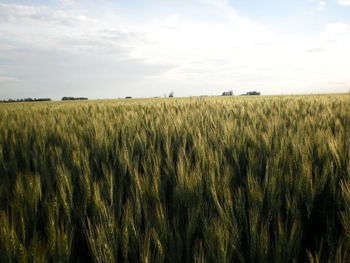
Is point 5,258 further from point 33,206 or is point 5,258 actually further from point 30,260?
point 33,206

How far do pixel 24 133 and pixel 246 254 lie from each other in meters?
2.42

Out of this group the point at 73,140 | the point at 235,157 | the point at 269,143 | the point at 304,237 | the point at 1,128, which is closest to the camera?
the point at 304,237

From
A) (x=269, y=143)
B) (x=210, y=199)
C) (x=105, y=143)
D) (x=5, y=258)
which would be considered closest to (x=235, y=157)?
(x=269, y=143)

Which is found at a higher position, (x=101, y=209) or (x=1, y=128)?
(x=1, y=128)

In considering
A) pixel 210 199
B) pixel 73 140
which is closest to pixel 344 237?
pixel 210 199

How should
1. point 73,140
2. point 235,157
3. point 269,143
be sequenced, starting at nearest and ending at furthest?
point 235,157 < point 269,143 < point 73,140

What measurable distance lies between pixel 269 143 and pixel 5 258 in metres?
1.47

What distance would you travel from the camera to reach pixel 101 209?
0.78 meters

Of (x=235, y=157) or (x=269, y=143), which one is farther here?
(x=269, y=143)

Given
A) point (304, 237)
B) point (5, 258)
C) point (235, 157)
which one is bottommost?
point (304, 237)

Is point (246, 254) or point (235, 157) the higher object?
point (235, 157)

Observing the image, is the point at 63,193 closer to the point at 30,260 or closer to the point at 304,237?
the point at 30,260

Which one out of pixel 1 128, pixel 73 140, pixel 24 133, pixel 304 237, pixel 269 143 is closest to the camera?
pixel 304 237

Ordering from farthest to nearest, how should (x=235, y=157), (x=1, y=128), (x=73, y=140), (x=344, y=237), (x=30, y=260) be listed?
1. (x=1, y=128)
2. (x=73, y=140)
3. (x=235, y=157)
4. (x=344, y=237)
5. (x=30, y=260)
